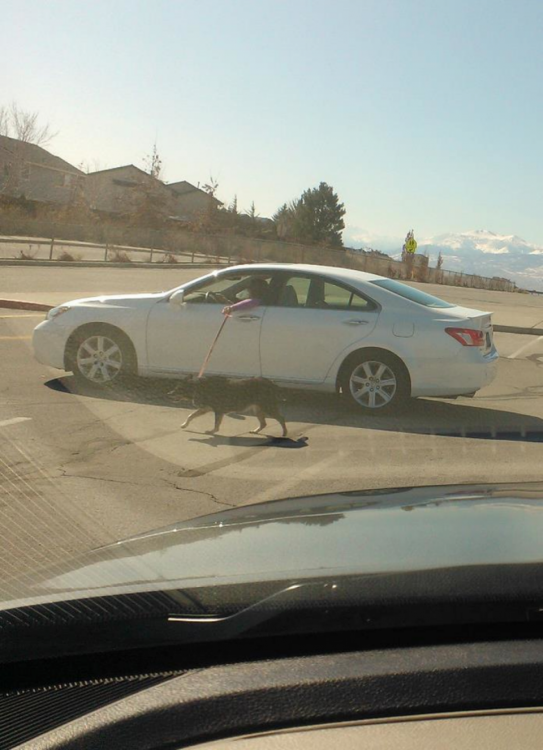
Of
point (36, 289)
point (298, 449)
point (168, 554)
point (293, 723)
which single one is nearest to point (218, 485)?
point (298, 449)

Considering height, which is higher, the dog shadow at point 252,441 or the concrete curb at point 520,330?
the concrete curb at point 520,330

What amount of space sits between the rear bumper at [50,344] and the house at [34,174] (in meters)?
68.7

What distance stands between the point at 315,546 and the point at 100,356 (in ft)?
26.2

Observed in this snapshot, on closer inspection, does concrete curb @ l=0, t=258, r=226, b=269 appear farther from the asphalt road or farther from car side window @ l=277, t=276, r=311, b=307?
car side window @ l=277, t=276, r=311, b=307

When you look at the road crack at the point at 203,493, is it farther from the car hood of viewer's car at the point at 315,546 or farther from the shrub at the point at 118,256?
the shrub at the point at 118,256

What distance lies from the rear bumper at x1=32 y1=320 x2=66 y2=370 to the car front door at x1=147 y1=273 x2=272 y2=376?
103 centimetres

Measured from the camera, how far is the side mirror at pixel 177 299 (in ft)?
34.0

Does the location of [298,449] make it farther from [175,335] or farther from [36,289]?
[36,289]

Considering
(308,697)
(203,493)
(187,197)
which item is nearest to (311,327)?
(203,493)

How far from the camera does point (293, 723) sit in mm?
1965

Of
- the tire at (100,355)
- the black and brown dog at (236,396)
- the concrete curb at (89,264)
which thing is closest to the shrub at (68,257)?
the concrete curb at (89,264)

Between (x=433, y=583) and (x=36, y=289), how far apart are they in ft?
71.1

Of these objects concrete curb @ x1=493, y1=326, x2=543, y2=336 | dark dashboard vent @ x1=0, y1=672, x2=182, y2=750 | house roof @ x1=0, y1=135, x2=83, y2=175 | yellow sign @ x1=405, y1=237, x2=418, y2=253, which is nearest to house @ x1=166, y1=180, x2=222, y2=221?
house roof @ x1=0, y1=135, x2=83, y2=175

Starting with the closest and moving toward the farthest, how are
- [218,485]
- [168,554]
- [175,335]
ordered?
1. [168,554]
2. [218,485]
3. [175,335]
